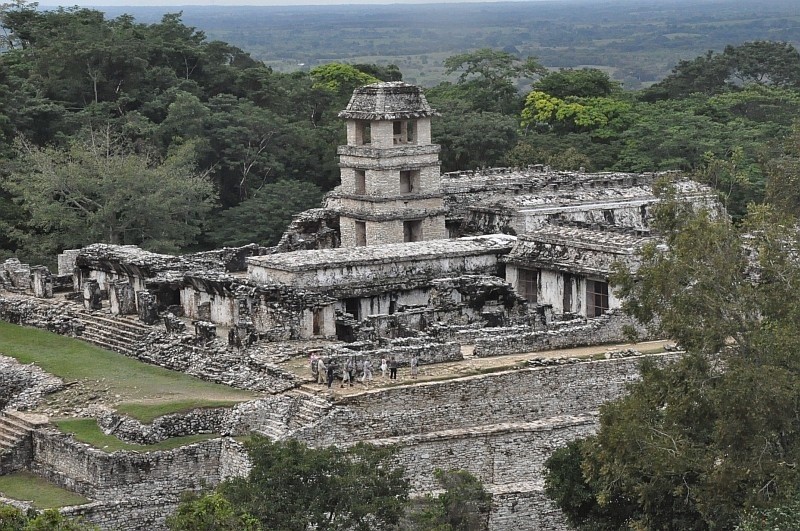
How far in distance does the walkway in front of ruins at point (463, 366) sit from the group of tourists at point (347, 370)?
0.30 feet

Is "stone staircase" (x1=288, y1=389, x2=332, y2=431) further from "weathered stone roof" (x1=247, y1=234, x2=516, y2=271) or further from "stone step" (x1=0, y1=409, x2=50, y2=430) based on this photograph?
"weathered stone roof" (x1=247, y1=234, x2=516, y2=271)

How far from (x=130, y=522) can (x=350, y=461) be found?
14.9 ft

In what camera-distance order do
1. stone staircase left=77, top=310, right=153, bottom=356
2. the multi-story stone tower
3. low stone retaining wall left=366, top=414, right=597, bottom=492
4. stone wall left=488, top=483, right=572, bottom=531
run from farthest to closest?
1. the multi-story stone tower
2. stone staircase left=77, top=310, right=153, bottom=356
3. low stone retaining wall left=366, top=414, right=597, bottom=492
4. stone wall left=488, top=483, right=572, bottom=531

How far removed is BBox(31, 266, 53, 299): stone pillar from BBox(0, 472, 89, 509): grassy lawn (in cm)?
1286

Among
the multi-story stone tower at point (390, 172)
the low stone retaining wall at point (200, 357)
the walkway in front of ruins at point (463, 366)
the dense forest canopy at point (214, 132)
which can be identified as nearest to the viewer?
the walkway in front of ruins at point (463, 366)

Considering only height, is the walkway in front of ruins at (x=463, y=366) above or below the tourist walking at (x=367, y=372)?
below

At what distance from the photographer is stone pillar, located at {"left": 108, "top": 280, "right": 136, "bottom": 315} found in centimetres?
4491

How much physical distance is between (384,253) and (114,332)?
690 cm

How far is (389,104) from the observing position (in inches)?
1982

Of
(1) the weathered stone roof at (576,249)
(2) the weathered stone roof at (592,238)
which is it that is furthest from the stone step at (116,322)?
(2) the weathered stone roof at (592,238)

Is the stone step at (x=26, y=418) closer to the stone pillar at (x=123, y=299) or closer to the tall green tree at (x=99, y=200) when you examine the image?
the stone pillar at (x=123, y=299)

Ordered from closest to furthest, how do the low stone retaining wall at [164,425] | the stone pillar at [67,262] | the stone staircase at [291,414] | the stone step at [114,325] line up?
the low stone retaining wall at [164,425]
the stone staircase at [291,414]
the stone step at [114,325]
the stone pillar at [67,262]

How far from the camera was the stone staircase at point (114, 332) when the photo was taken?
1668 inches

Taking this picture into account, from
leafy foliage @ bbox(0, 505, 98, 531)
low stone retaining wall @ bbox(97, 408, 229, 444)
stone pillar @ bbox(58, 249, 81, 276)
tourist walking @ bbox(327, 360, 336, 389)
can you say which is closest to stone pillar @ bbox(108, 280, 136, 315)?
stone pillar @ bbox(58, 249, 81, 276)
